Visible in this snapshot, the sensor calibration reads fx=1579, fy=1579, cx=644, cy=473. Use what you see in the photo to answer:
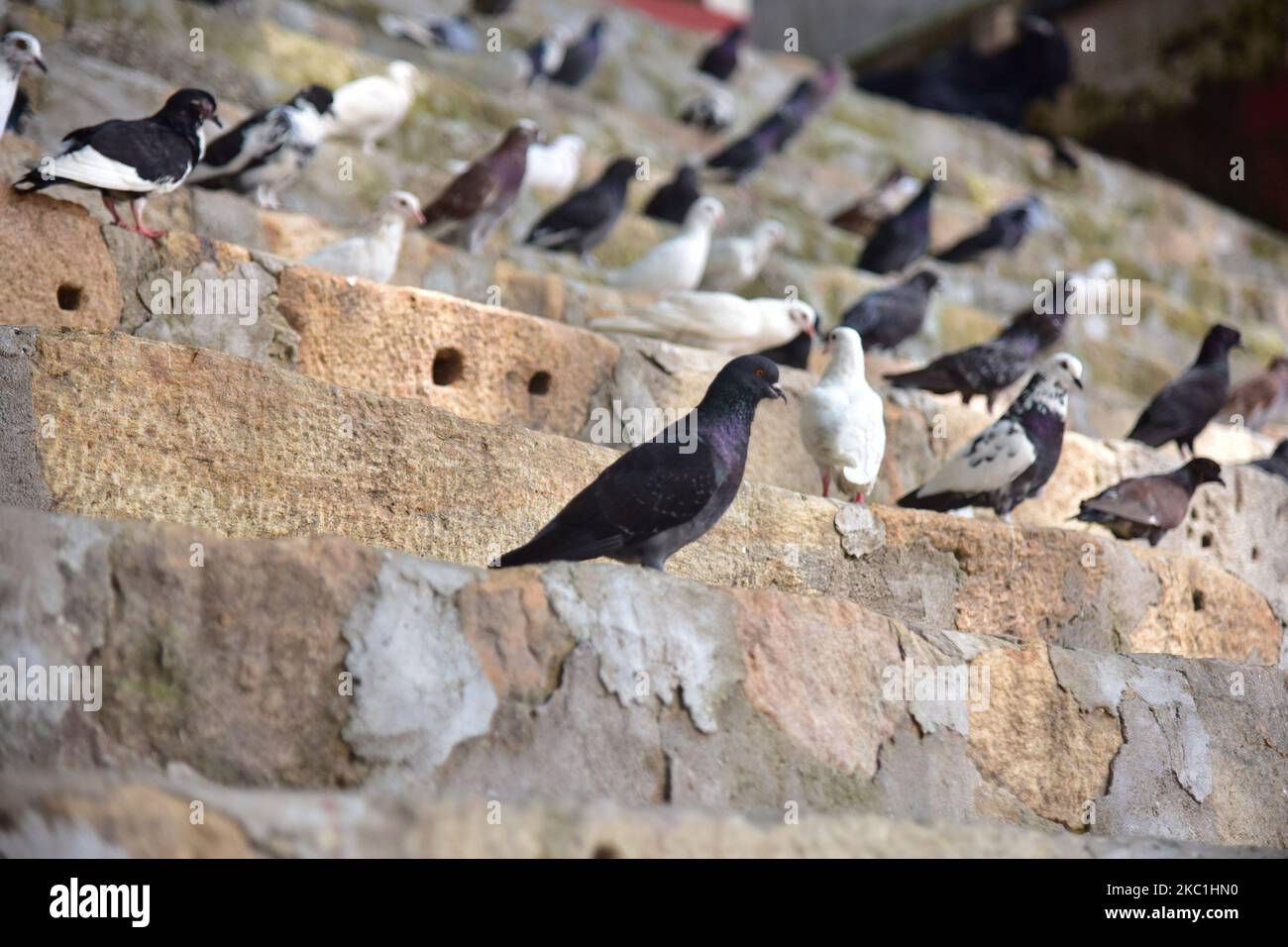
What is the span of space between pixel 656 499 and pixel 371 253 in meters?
2.65

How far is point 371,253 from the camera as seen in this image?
630cm

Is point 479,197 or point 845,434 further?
point 479,197

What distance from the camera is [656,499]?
4094 millimetres

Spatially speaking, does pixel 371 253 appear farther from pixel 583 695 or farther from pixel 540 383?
pixel 583 695

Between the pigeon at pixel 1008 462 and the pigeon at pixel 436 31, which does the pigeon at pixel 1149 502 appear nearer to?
the pigeon at pixel 1008 462

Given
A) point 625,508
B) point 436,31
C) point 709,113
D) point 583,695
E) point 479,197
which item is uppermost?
point 436,31

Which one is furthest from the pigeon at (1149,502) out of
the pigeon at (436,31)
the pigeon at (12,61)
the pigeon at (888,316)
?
the pigeon at (436,31)

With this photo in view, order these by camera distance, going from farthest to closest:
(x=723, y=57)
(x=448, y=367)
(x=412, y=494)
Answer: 1. (x=723, y=57)
2. (x=448, y=367)
3. (x=412, y=494)

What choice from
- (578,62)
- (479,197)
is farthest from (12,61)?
(578,62)

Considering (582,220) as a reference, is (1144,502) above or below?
below

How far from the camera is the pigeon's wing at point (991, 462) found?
19.3 feet

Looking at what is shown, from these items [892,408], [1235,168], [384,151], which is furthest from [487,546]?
[1235,168]

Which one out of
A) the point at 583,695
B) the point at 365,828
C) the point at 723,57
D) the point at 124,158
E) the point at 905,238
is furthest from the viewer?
the point at 723,57

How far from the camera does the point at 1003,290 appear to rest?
11.3 metres
